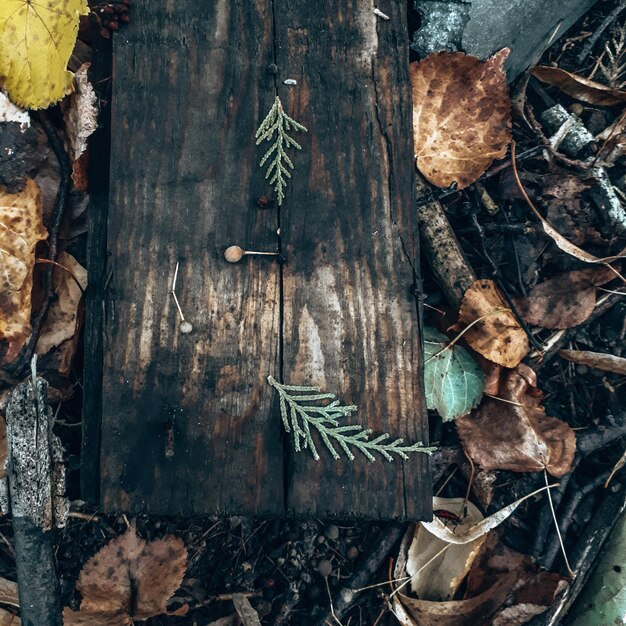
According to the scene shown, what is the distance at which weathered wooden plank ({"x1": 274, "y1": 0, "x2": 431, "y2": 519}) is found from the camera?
89.3 inches

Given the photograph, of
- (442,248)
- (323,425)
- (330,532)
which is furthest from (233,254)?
(330,532)

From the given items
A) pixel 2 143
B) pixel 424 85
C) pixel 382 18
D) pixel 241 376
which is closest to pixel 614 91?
pixel 424 85

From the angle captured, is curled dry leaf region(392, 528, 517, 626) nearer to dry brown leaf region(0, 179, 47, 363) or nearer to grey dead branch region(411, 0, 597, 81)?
dry brown leaf region(0, 179, 47, 363)

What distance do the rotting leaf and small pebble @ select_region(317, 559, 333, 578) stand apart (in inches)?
35.0

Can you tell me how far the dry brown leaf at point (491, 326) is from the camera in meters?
2.80

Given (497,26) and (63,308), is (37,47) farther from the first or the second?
(497,26)

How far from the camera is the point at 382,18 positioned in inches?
97.8

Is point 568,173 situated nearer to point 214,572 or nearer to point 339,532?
point 339,532

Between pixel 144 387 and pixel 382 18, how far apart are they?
175 cm

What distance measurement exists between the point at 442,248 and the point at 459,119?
1.98 ft

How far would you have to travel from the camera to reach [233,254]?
2.24 meters

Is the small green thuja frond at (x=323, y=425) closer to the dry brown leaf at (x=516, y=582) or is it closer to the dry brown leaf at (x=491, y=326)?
the dry brown leaf at (x=491, y=326)

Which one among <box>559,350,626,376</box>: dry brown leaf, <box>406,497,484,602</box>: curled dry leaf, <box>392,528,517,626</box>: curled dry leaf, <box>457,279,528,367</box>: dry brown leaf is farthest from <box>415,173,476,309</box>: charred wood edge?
<box>392,528,517,626</box>: curled dry leaf

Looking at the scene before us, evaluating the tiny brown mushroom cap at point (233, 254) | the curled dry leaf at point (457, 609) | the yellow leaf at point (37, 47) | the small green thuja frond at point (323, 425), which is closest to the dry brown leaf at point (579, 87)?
the tiny brown mushroom cap at point (233, 254)
